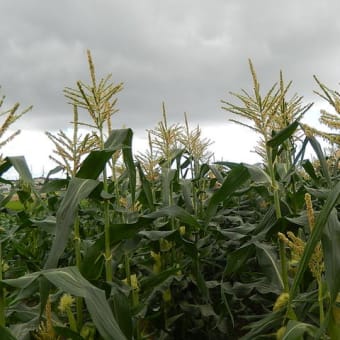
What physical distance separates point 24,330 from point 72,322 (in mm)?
252

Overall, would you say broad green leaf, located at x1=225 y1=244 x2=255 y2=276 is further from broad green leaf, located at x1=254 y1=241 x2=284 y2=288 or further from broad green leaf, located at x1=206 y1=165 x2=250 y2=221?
broad green leaf, located at x1=206 y1=165 x2=250 y2=221

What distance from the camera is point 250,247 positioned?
227 centimetres

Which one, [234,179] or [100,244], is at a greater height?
[234,179]

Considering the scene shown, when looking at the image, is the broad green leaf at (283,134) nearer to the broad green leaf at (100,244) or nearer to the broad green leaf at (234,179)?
the broad green leaf at (234,179)

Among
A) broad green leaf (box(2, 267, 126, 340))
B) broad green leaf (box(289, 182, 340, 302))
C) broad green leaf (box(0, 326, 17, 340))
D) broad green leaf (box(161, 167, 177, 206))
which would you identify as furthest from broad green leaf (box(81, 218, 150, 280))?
broad green leaf (box(289, 182, 340, 302))

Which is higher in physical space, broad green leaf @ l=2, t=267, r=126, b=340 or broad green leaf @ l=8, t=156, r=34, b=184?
broad green leaf @ l=8, t=156, r=34, b=184

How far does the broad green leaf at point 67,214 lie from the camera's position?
1607 mm

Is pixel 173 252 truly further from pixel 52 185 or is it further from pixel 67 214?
Answer: pixel 67 214

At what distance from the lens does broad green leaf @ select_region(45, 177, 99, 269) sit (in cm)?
161

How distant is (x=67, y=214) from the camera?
5.62 ft

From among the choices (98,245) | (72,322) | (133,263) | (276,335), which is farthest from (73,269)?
(133,263)

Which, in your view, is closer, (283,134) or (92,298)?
(92,298)

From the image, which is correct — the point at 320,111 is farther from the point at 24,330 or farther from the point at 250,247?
the point at 24,330

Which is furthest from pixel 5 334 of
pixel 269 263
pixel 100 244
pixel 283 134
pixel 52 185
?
pixel 283 134
